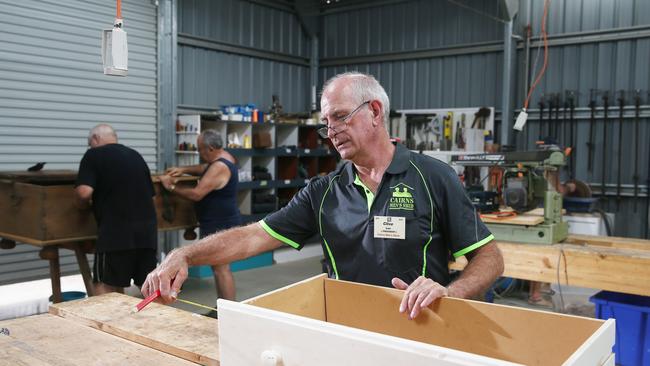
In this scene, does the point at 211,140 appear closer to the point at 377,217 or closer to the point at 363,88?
the point at 363,88

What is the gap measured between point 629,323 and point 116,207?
338 centimetres

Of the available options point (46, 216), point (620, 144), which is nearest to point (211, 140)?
point (46, 216)

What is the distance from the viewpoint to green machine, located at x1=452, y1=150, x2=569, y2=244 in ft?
11.3

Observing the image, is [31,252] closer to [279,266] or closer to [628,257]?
[279,266]

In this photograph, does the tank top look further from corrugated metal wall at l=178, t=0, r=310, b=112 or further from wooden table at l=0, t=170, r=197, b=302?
corrugated metal wall at l=178, t=0, r=310, b=112

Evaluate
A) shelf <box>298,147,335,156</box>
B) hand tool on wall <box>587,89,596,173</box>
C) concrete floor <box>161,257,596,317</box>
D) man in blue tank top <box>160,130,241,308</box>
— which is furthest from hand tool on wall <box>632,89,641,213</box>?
man in blue tank top <box>160,130,241,308</box>

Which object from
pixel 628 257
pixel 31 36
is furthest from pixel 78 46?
pixel 628 257

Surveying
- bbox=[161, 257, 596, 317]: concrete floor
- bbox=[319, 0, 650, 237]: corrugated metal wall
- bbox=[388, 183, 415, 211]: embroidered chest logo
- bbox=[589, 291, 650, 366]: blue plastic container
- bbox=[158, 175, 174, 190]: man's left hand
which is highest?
bbox=[319, 0, 650, 237]: corrugated metal wall

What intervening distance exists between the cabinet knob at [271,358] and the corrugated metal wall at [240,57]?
6.00 metres

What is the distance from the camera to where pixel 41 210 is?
11.9ft

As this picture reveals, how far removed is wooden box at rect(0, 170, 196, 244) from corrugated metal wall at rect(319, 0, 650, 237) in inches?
197

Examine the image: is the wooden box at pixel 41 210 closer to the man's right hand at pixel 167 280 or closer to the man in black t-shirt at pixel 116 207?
the man in black t-shirt at pixel 116 207

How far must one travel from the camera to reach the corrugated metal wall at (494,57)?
6.05m

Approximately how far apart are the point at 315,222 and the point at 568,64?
5.45 m
